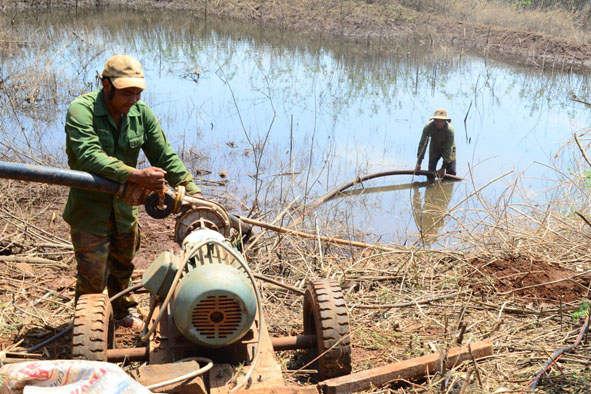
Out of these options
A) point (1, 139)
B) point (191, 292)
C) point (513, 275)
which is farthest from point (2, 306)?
point (1, 139)

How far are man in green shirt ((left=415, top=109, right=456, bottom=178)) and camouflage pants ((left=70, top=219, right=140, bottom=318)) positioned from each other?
22.1 ft

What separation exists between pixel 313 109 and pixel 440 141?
3519mm

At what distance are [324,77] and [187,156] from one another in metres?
6.70

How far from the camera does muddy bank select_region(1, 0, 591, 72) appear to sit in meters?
20.0

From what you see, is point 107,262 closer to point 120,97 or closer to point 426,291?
point 120,97

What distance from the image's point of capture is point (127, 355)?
3.79m

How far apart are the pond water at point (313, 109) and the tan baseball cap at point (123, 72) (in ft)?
9.97

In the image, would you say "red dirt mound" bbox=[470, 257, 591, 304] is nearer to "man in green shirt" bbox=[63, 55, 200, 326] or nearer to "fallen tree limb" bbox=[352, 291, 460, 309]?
"fallen tree limb" bbox=[352, 291, 460, 309]

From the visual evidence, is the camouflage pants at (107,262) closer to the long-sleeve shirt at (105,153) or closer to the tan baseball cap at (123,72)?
the long-sleeve shirt at (105,153)

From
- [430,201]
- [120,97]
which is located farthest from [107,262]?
[430,201]

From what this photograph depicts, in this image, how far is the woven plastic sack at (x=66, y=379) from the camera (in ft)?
9.49

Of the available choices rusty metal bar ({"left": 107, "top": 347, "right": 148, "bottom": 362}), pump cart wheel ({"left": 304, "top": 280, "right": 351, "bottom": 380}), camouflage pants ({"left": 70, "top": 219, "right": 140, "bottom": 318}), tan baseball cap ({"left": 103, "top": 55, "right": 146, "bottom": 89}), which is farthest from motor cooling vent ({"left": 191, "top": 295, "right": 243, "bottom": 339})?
tan baseball cap ({"left": 103, "top": 55, "right": 146, "bottom": 89})

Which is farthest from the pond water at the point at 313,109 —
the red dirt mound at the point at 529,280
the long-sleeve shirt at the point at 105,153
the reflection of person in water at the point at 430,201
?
the long-sleeve shirt at the point at 105,153

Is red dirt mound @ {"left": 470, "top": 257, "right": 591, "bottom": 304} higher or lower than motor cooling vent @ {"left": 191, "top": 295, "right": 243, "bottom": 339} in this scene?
lower
